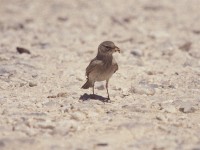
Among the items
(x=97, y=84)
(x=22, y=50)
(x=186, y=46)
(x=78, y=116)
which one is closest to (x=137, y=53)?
(x=186, y=46)

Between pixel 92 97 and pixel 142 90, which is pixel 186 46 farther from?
pixel 92 97

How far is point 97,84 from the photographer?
10.8 meters

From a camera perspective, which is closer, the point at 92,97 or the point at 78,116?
the point at 78,116

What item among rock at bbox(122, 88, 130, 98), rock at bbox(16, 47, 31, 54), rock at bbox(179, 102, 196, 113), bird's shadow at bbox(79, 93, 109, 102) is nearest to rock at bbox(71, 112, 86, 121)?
bird's shadow at bbox(79, 93, 109, 102)

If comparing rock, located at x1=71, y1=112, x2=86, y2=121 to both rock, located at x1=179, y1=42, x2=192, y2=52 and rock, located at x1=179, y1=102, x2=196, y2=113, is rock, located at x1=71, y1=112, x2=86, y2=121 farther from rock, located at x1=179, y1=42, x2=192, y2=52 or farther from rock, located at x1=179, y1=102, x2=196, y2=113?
rock, located at x1=179, y1=42, x2=192, y2=52

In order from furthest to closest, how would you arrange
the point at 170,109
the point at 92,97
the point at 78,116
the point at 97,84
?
the point at 97,84, the point at 92,97, the point at 170,109, the point at 78,116

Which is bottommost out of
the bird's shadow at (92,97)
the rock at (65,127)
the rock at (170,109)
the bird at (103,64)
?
the rock at (65,127)

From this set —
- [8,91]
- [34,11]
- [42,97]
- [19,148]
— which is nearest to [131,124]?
[19,148]

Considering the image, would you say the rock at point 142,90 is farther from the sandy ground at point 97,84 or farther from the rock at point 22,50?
the rock at point 22,50

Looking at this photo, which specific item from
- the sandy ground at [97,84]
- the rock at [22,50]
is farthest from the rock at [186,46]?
the rock at [22,50]

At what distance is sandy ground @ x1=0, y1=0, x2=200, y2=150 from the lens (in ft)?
24.2

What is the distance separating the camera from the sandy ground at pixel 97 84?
7.38 metres

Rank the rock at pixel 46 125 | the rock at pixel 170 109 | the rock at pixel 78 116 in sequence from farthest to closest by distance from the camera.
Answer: the rock at pixel 170 109 < the rock at pixel 78 116 < the rock at pixel 46 125

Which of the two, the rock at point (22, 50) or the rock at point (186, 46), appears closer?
the rock at point (22, 50)
